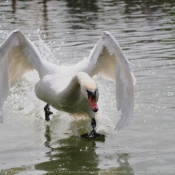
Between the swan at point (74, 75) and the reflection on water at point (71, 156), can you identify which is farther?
the swan at point (74, 75)

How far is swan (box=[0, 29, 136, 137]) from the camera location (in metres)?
7.97

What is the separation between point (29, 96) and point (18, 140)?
108 inches

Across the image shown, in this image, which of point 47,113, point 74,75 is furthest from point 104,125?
point 74,75

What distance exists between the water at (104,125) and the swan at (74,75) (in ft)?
1.44

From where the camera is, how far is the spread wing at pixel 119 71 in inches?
315

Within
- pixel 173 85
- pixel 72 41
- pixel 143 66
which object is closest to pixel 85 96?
pixel 173 85

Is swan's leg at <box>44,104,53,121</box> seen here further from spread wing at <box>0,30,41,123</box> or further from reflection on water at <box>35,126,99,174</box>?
reflection on water at <box>35,126,99,174</box>

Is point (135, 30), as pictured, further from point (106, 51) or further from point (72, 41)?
point (106, 51)

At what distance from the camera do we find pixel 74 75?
26.2 feet

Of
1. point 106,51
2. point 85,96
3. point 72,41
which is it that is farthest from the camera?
point 72,41

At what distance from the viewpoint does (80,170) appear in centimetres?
712

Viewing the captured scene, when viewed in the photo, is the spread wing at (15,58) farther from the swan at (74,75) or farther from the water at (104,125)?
the water at (104,125)

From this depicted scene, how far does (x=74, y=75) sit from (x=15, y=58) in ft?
5.48

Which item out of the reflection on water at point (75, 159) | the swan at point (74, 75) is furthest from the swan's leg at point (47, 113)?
the reflection on water at point (75, 159)
